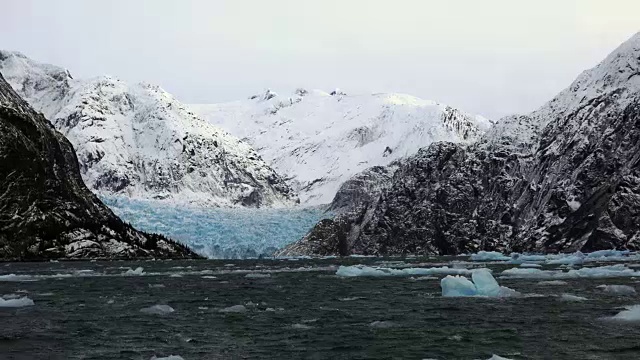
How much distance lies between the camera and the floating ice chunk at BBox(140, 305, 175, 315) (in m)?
43.2

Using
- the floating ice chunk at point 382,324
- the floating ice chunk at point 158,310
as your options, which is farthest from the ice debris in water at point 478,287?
the floating ice chunk at point 158,310

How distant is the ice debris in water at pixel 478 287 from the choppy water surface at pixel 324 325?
129 cm

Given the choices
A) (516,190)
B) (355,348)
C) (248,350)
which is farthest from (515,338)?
(516,190)

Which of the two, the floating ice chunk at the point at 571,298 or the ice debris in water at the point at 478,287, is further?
the ice debris in water at the point at 478,287

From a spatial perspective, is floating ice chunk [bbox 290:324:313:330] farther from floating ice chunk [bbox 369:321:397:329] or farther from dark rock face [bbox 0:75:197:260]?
dark rock face [bbox 0:75:197:260]

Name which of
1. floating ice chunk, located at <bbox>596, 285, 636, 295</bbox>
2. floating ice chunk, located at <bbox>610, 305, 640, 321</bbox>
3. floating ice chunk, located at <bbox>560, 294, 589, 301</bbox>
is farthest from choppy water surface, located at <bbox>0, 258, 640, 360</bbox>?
floating ice chunk, located at <bbox>596, 285, 636, 295</bbox>

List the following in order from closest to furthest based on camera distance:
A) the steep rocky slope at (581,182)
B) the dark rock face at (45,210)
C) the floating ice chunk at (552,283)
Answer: the floating ice chunk at (552,283), the dark rock face at (45,210), the steep rocky slope at (581,182)

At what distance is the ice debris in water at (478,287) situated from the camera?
4834cm

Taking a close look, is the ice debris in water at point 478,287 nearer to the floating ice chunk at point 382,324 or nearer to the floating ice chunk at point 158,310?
the floating ice chunk at point 382,324

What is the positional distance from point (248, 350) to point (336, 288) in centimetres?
3135

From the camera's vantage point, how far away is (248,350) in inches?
1179

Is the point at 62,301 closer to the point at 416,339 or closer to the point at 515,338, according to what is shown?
the point at 416,339

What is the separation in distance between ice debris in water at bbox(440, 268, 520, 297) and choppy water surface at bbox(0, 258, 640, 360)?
1292mm

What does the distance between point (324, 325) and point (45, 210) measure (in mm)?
125343
